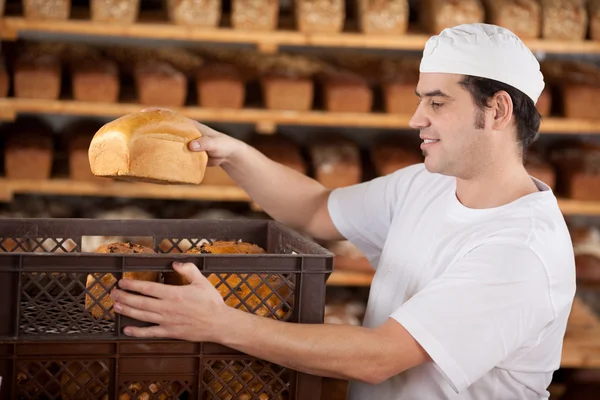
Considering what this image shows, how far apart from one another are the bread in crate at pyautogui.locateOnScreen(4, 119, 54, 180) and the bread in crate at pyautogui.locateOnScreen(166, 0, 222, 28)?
74 centimetres

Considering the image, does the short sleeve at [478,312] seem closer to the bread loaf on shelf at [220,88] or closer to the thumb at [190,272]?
the thumb at [190,272]

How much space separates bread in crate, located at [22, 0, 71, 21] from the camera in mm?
3281

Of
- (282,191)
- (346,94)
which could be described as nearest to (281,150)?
(346,94)

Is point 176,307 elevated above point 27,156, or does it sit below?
above

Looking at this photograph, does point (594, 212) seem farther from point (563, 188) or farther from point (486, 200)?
point (486, 200)

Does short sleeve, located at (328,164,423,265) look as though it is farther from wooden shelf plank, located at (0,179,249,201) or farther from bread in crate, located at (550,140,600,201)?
bread in crate, located at (550,140,600,201)

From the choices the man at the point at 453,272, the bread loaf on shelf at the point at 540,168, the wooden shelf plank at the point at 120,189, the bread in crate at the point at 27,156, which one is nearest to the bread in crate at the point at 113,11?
the bread in crate at the point at 27,156

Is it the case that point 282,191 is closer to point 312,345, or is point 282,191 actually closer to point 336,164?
point 312,345

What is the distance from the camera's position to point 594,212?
3596mm

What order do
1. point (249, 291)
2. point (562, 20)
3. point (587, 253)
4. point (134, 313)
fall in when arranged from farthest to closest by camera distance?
point (587, 253) → point (562, 20) → point (249, 291) → point (134, 313)

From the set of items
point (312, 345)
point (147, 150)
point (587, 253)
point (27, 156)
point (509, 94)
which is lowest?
point (587, 253)

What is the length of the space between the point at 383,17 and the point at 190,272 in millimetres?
2365

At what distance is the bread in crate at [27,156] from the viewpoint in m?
3.38

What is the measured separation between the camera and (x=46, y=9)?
3.29 metres
